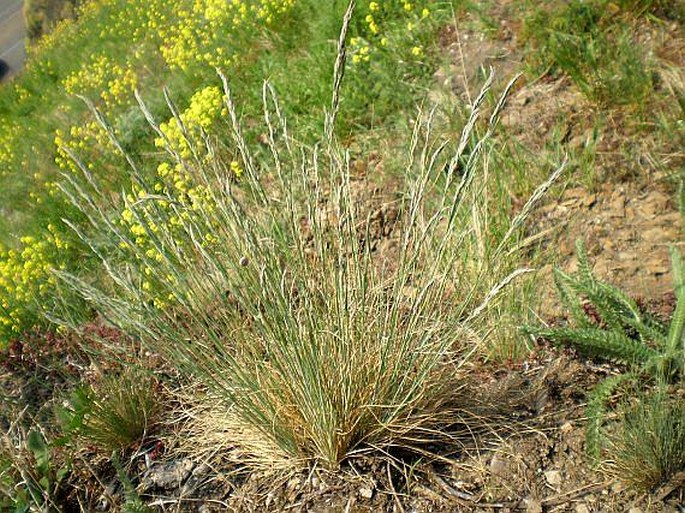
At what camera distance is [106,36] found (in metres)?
8.78

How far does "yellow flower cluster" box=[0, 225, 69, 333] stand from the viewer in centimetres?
396

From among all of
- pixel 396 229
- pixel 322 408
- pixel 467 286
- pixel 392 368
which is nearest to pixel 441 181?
pixel 396 229

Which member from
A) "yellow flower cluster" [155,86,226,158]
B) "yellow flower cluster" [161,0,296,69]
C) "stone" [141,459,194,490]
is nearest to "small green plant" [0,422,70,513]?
"stone" [141,459,194,490]

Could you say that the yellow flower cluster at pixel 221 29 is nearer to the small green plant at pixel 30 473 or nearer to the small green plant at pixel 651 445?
the small green plant at pixel 30 473

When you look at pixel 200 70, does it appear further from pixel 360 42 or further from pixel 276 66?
pixel 360 42

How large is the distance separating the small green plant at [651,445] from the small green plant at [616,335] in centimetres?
7

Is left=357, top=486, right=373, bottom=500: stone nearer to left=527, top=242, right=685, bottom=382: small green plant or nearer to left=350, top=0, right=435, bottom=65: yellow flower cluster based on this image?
left=527, top=242, right=685, bottom=382: small green plant

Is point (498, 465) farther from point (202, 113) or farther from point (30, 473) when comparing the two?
point (202, 113)

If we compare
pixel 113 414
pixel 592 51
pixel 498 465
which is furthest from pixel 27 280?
pixel 592 51

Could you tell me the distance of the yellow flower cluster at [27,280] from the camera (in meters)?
3.96

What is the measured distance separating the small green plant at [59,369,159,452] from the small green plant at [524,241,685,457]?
1.44 metres

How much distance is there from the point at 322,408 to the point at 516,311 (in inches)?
34.6

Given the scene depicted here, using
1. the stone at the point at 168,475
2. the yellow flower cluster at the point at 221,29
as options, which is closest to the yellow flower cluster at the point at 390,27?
the yellow flower cluster at the point at 221,29

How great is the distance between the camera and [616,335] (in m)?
2.19
